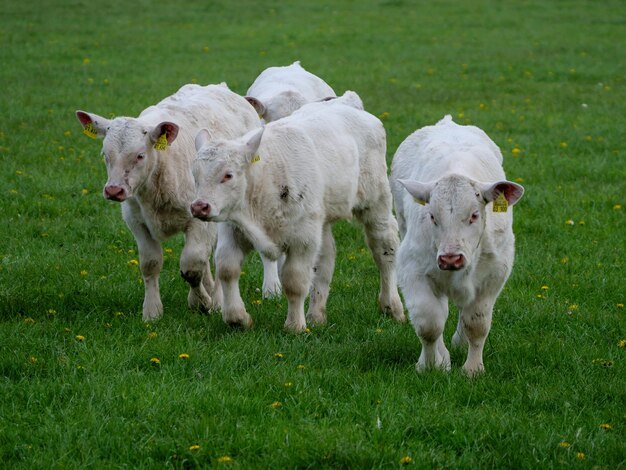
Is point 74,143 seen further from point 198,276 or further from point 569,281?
point 569,281

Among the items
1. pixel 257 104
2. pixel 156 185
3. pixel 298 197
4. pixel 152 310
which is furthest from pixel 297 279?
pixel 257 104

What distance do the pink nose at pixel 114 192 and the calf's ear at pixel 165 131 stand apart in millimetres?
588

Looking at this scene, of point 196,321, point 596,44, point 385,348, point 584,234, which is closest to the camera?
point 385,348

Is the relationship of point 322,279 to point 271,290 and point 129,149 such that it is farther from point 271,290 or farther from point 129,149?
point 129,149

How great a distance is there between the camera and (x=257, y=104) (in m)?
10.9

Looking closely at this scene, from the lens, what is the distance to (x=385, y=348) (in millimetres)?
7543

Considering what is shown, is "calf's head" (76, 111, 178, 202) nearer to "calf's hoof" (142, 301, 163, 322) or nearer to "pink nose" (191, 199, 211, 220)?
"pink nose" (191, 199, 211, 220)

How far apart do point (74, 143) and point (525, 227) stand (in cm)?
714

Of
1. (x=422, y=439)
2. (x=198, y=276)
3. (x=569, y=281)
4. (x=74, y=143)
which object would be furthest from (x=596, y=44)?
(x=422, y=439)

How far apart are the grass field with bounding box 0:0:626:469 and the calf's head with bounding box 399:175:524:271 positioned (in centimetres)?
91

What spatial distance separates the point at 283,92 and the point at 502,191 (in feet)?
16.6

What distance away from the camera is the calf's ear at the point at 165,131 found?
8.05 meters

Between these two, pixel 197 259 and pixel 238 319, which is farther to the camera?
pixel 197 259

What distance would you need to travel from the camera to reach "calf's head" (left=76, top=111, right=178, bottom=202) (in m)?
7.86
